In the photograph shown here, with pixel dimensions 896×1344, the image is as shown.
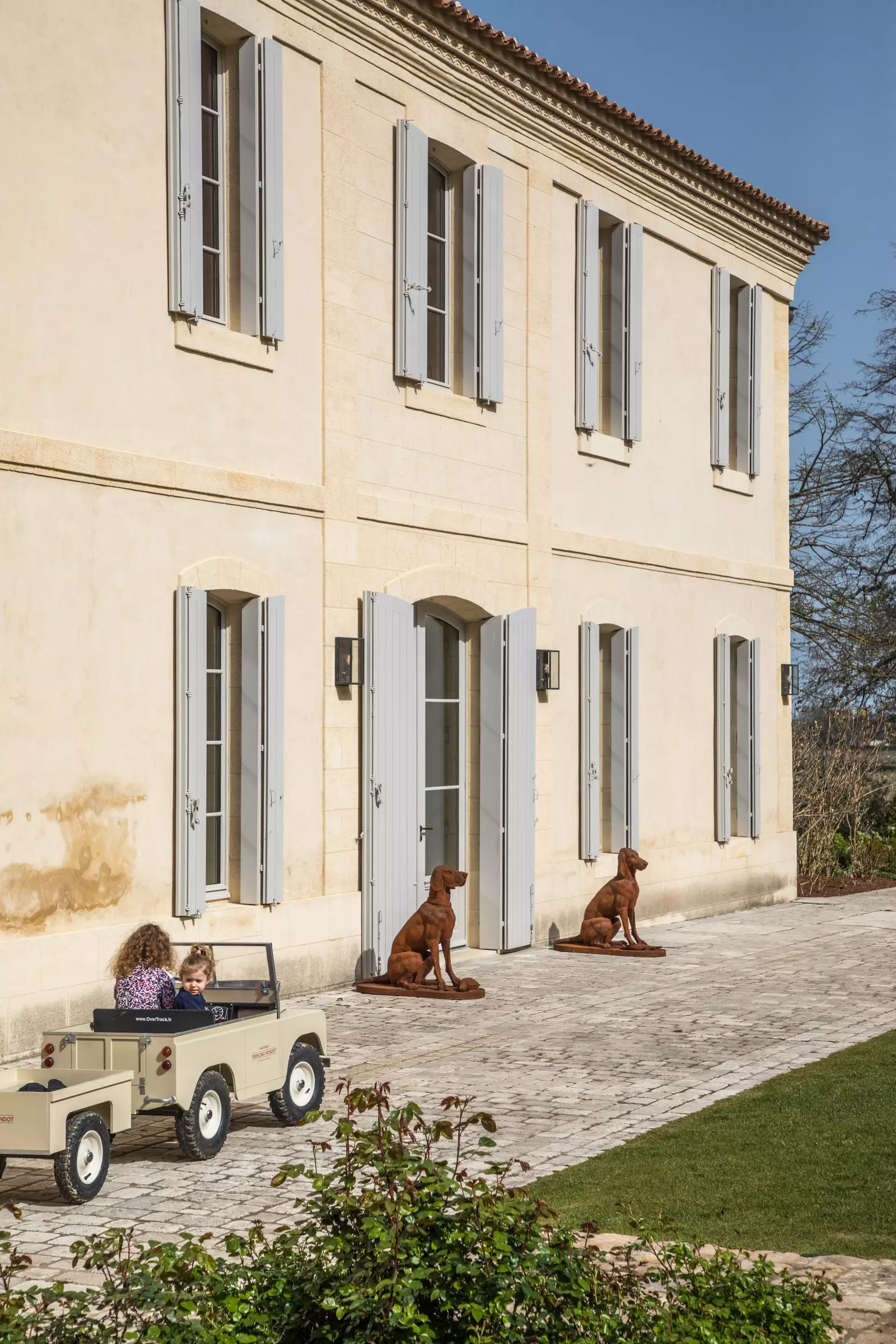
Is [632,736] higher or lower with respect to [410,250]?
lower

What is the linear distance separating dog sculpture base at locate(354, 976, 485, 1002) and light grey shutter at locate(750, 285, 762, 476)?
8.74 m

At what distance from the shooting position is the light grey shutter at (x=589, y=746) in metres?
15.0

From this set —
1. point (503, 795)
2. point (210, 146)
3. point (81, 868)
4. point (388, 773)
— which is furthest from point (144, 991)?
point (503, 795)

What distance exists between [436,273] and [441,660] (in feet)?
10.6

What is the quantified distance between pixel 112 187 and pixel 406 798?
202 inches

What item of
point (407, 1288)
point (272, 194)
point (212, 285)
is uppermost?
point (272, 194)

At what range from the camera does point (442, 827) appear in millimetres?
13836

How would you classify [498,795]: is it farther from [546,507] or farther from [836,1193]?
[836,1193]

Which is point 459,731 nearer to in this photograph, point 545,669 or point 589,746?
point 545,669

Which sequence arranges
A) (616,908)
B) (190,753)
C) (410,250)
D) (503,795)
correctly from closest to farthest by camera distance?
1. (190,753)
2. (410,250)
3. (503,795)
4. (616,908)

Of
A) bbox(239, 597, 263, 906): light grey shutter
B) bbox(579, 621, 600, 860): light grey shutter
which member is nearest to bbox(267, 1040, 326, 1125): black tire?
bbox(239, 597, 263, 906): light grey shutter

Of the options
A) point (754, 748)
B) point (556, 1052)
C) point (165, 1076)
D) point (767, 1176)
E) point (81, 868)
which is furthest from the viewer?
point (754, 748)

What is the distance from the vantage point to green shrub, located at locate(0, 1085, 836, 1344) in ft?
12.6

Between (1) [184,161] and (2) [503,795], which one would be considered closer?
(1) [184,161]
